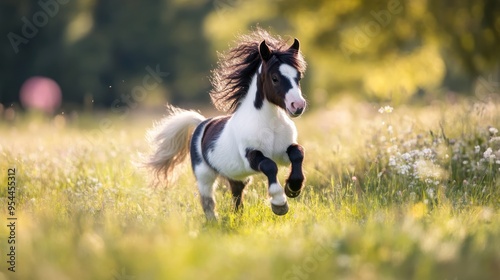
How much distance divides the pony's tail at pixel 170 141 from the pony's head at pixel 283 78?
168cm

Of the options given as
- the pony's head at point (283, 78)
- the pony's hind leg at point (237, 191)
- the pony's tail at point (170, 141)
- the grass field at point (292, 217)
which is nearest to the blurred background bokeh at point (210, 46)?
the grass field at point (292, 217)

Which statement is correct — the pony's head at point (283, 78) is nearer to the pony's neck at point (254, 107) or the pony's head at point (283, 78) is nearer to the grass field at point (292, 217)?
the pony's neck at point (254, 107)

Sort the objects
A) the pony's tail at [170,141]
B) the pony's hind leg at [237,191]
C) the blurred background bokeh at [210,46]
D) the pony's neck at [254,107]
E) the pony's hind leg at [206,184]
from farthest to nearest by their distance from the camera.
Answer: the blurred background bokeh at [210,46], the pony's tail at [170,141], the pony's hind leg at [237,191], the pony's hind leg at [206,184], the pony's neck at [254,107]

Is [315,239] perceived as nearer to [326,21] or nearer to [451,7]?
[451,7]

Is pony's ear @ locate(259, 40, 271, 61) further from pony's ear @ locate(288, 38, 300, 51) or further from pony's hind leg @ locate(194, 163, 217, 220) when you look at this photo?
pony's hind leg @ locate(194, 163, 217, 220)

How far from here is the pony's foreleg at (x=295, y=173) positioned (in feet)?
18.8

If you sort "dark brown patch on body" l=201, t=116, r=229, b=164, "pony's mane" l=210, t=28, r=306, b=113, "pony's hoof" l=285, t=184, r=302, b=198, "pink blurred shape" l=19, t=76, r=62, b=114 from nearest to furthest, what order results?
"pony's hoof" l=285, t=184, r=302, b=198, "pony's mane" l=210, t=28, r=306, b=113, "dark brown patch on body" l=201, t=116, r=229, b=164, "pink blurred shape" l=19, t=76, r=62, b=114

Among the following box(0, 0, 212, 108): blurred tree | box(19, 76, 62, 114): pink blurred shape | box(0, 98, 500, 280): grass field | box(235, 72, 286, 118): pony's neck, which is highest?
box(0, 0, 212, 108): blurred tree

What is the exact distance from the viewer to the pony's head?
18.0 feet

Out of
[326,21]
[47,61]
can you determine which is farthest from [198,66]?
[326,21]

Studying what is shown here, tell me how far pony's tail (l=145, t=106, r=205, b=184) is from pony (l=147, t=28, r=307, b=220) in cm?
2

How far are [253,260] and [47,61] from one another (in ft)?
119

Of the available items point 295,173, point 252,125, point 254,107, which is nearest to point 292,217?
point 295,173

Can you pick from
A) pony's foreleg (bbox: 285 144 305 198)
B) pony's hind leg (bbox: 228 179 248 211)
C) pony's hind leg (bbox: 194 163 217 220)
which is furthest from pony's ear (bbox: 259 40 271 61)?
pony's hind leg (bbox: 228 179 248 211)
